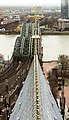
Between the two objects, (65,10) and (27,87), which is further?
(65,10)

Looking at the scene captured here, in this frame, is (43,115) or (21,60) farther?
(21,60)

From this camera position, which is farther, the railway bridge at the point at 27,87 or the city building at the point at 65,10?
the city building at the point at 65,10

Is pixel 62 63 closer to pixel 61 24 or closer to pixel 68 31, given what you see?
pixel 68 31

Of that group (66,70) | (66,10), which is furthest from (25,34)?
(66,10)

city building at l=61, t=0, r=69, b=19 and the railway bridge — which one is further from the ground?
the railway bridge

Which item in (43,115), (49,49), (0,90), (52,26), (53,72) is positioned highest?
(43,115)

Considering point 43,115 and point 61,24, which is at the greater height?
point 43,115

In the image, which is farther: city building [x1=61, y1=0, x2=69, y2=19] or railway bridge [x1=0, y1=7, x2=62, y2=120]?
Answer: city building [x1=61, y1=0, x2=69, y2=19]

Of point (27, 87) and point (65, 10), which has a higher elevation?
point (27, 87)

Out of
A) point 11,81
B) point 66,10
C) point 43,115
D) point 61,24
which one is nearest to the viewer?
point 43,115

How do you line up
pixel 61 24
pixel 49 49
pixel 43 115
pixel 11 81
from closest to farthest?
1. pixel 43 115
2. pixel 11 81
3. pixel 49 49
4. pixel 61 24

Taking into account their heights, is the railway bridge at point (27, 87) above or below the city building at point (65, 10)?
above
